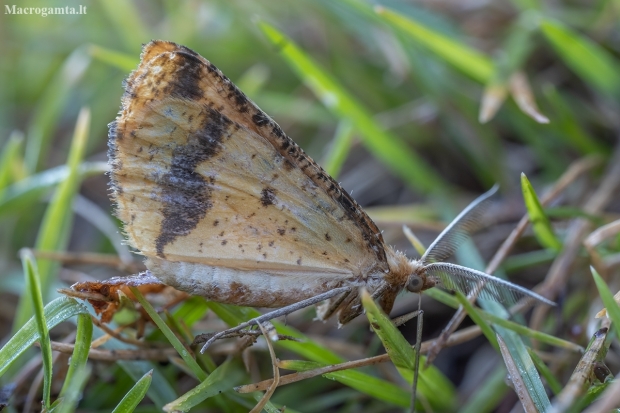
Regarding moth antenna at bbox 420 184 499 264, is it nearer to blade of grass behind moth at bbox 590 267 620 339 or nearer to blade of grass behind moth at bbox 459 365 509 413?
blade of grass behind moth at bbox 459 365 509 413

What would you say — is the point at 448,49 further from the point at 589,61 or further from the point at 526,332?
the point at 526,332

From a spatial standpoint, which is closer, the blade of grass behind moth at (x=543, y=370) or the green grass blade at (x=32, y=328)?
the green grass blade at (x=32, y=328)

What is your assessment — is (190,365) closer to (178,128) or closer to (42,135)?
(178,128)

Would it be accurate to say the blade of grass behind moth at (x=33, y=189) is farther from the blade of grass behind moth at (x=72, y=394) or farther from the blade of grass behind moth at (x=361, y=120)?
the blade of grass behind moth at (x=72, y=394)

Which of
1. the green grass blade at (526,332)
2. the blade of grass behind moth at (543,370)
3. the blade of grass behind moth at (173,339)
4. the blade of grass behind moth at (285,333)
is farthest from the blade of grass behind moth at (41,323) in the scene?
the blade of grass behind moth at (543,370)

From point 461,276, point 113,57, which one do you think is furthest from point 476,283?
point 113,57

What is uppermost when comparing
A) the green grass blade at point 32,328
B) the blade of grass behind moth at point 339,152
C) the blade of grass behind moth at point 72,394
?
the blade of grass behind moth at point 339,152
